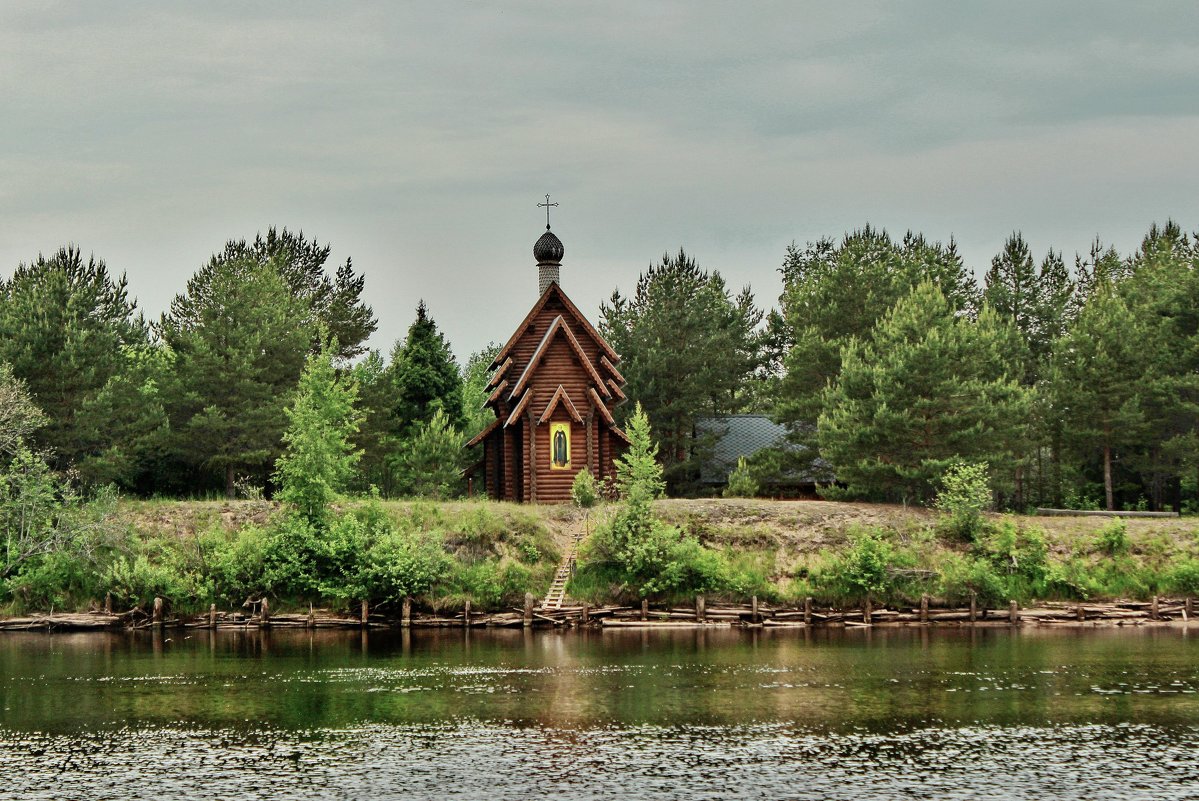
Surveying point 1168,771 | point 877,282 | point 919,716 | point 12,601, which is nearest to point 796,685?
point 919,716

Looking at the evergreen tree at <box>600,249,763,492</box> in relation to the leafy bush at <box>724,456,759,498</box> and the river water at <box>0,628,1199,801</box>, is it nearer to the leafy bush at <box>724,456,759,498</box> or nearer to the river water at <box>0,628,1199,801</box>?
the leafy bush at <box>724,456,759,498</box>

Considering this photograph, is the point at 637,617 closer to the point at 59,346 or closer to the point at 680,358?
the point at 680,358

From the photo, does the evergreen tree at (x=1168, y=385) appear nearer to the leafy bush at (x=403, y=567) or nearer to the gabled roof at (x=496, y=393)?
the gabled roof at (x=496, y=393)

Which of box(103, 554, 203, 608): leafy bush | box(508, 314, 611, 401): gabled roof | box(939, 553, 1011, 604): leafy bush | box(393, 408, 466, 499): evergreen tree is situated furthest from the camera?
Answer: box(393, 408, 466, 499): evergreen tree

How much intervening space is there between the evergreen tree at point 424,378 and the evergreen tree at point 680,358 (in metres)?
9.68

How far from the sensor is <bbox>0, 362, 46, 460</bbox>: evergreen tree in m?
55.3

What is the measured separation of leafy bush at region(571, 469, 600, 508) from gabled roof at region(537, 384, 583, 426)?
3.44 metres

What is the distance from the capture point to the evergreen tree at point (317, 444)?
185 feet

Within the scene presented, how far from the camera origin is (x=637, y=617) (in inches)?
2117

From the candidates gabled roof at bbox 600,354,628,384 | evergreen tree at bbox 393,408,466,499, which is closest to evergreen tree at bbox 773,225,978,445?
gabled roof at bbox 600,354,628,384

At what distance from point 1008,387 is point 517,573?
948 inches

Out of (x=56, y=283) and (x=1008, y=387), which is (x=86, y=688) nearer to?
(x=56, y=283)

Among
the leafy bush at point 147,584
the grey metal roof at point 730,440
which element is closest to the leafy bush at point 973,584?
the grey metal roof at point 730,440

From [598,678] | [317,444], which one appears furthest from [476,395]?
[598,678]
